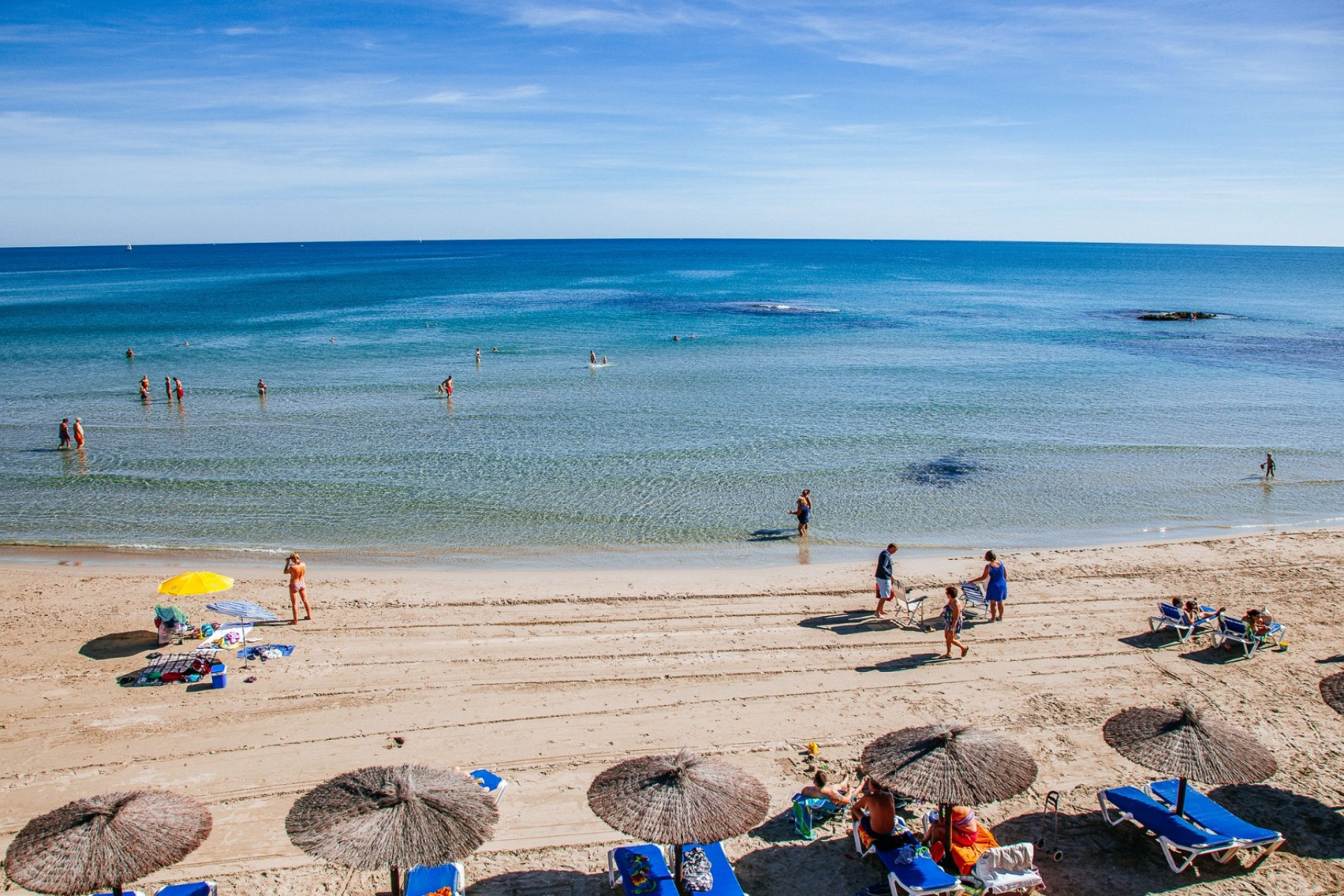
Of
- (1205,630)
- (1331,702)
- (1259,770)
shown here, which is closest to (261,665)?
(1259,770)

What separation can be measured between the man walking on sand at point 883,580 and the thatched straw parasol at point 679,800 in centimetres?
767

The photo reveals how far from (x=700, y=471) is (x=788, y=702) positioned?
1484 centimetres

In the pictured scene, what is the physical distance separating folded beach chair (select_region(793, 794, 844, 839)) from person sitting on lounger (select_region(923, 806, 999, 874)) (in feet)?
3.55

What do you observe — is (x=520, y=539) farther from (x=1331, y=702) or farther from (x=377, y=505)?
(x=1331, y=702)

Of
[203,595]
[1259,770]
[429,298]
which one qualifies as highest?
[429,298]

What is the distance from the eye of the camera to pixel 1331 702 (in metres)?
10.2

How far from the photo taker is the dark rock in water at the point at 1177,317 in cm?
7194

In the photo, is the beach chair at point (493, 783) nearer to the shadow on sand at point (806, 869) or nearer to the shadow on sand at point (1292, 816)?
the shadow on sand at point (806, 869)

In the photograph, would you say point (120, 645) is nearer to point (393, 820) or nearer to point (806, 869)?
point (393, 820)

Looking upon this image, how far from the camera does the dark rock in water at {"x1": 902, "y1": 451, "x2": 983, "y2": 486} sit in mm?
26250

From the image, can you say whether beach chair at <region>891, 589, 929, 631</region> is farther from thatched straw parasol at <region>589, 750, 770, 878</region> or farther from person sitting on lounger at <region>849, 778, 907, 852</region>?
thatched straw parasol at <region>589, 750, 770, 878</region>

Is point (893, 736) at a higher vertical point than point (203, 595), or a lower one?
higher

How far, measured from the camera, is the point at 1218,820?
9.38 meters

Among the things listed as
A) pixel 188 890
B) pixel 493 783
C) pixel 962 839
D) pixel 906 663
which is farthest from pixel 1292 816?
pixel 188 890
